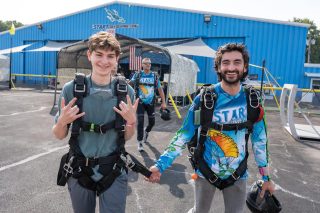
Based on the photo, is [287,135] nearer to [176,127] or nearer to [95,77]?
[176,127]

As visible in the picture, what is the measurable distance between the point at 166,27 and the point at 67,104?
21.9 metres

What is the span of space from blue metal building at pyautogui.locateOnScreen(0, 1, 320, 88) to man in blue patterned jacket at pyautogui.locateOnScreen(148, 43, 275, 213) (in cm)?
1705

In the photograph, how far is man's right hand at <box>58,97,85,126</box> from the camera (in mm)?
2057

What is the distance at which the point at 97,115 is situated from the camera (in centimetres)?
225

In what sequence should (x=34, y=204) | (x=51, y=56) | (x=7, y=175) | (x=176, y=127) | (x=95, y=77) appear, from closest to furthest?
(x=95, y=77) → (x=34, y=204) → (x=7, y=175) → (x=176, y=127) → (x=51, y=56)

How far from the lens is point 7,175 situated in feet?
15.0

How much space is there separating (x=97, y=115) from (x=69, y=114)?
25 cm

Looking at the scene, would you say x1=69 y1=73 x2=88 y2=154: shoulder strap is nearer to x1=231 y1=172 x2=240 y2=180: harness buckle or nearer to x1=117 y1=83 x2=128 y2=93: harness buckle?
x1=117 y1=83 x2=128 y2=93: harness buckle

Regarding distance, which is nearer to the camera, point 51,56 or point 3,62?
point 3,62

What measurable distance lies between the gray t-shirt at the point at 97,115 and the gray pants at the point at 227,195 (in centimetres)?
86

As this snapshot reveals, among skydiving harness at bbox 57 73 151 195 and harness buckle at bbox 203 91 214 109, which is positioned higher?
harness buckle at bbox 203 91 214 109

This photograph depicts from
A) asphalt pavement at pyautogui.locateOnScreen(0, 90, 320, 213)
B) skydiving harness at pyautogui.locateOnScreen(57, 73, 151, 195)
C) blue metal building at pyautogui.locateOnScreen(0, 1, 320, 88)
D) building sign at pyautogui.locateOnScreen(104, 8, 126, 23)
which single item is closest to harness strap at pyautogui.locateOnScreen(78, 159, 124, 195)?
skydiving harness at pyautogui.locateOnScreen(57, 73, 151, 195)

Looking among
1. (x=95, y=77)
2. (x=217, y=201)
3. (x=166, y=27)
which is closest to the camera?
(x=95, y=77)

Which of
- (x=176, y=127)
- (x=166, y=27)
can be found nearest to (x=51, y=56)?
(x=166, y=27)
